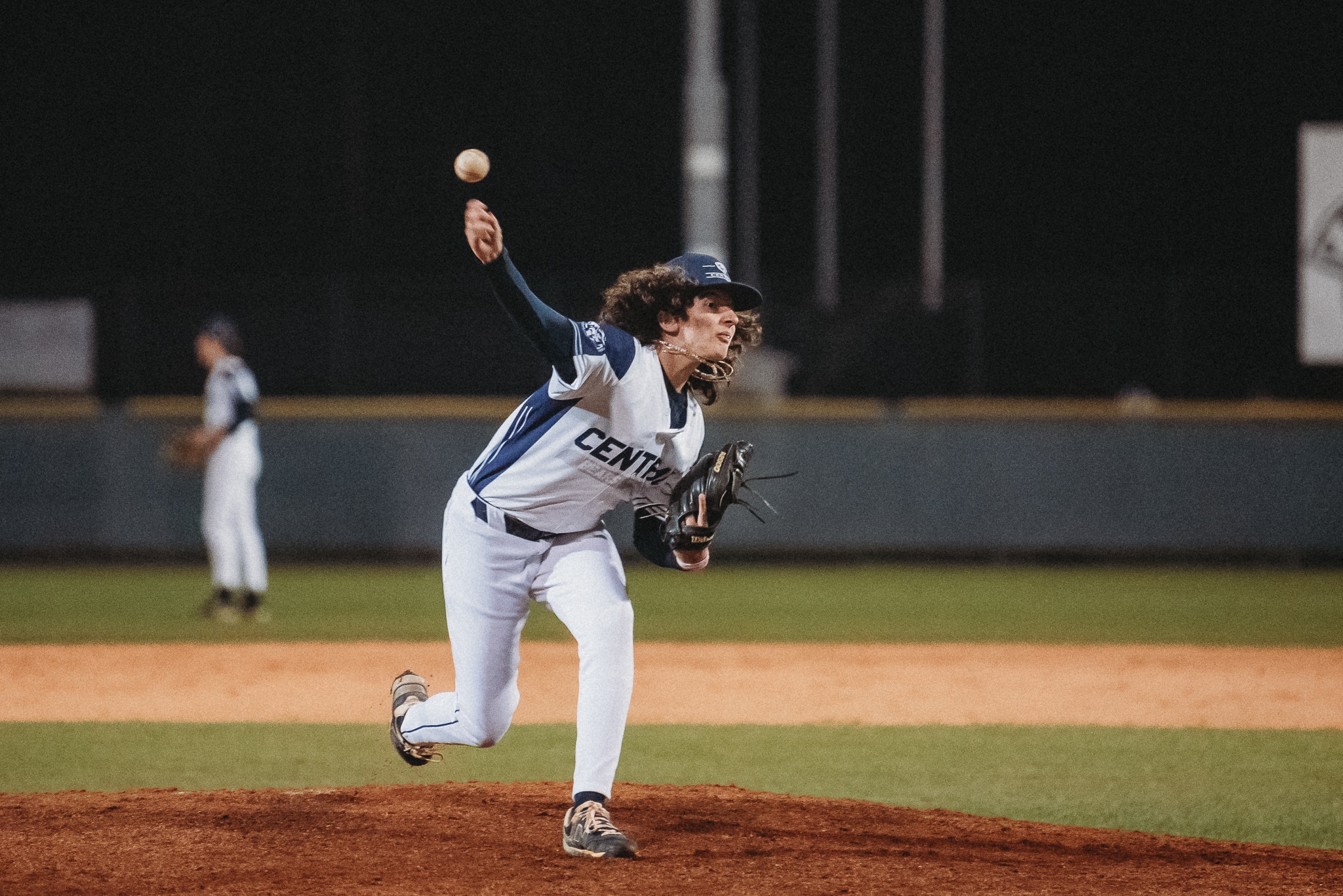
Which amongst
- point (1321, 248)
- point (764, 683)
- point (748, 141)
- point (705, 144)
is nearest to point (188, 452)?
point (764, 683)

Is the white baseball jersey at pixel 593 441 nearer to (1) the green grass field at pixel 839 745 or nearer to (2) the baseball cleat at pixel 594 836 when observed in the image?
(2) the baseball cleat at pixel 594 836

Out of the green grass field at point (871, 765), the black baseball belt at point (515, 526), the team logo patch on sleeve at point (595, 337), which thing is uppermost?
the team logo patch on sleeve at point (595, 337)

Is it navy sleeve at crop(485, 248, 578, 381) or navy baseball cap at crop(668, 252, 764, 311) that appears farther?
navy baseball cap at crop(668, 252, 764, 311)

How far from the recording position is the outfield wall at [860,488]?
46.5 feet

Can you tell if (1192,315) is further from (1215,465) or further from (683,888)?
(683,888)

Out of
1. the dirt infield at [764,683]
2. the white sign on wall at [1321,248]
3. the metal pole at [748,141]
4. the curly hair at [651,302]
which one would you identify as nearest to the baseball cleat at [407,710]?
the curly hair at [651,302]

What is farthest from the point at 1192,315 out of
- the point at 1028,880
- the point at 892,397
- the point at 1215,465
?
the point at 1028,880

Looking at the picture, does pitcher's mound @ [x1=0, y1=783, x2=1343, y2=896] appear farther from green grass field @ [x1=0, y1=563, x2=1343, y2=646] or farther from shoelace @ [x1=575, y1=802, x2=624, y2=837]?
green grass field @ [x1=0, y1=563, x2=1343, y2=646]

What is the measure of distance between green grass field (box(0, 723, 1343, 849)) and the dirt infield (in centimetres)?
31

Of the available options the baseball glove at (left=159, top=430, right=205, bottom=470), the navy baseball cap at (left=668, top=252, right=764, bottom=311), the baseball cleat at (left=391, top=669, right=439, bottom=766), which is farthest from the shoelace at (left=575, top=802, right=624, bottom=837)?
the baseball glove at (left=159, top=430, right=205, bottom=470)

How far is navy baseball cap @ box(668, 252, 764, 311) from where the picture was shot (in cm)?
435

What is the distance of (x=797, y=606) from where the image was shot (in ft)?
38.3

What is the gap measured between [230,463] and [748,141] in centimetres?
2144

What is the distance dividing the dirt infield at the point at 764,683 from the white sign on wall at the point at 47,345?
6.44 m
